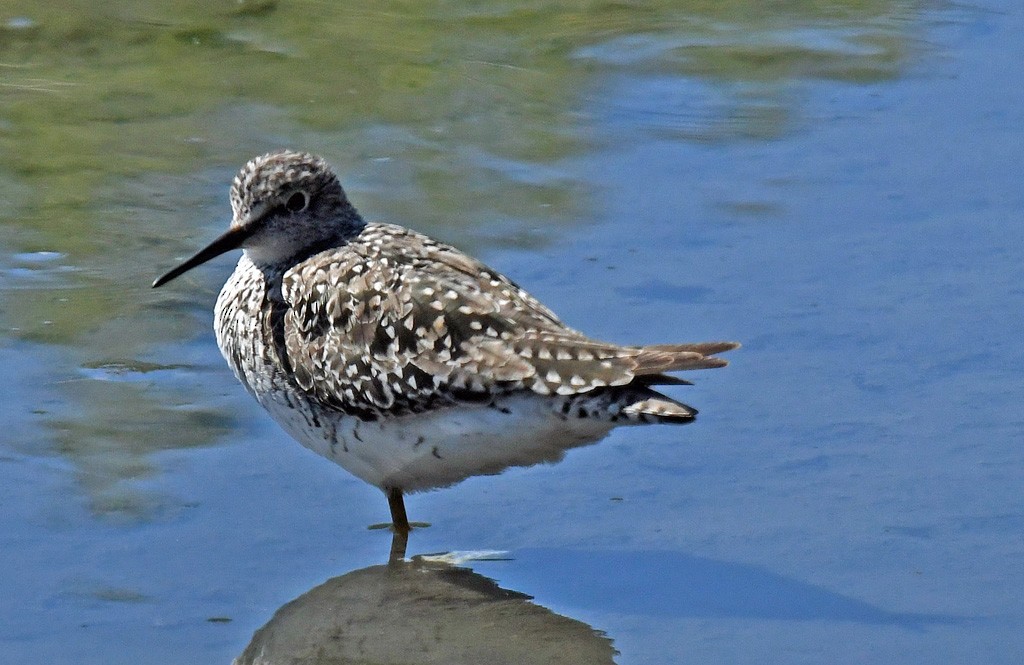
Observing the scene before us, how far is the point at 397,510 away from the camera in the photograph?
7.41 metres

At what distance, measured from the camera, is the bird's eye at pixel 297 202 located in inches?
308

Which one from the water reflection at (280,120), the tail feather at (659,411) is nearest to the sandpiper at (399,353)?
the tail feather at (659,411)

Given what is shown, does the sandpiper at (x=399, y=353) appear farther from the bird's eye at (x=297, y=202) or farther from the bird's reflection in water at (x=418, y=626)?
the bird's reflection in water at (x=418, y=626)

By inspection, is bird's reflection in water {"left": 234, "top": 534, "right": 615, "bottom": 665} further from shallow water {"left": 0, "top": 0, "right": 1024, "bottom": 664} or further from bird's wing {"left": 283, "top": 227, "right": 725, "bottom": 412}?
bird's wing {"left": 283, "top": 227, "right": 725, "bottom": 412}

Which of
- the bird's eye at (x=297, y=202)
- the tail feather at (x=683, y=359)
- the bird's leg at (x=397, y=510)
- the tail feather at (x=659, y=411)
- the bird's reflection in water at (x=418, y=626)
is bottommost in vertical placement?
the bird's reflection in water at (x=418, y=626)

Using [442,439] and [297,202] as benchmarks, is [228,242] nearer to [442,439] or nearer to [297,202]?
[297,202]

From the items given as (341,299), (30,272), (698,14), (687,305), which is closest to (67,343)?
(30,272)

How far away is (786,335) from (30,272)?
4.20m

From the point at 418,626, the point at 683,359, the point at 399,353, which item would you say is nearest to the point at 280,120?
the point at 399,353

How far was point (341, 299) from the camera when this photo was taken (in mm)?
7355

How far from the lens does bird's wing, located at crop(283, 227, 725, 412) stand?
669 centimetres

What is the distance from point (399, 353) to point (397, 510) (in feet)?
2.50

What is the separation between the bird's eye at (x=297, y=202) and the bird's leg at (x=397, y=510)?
1440mm

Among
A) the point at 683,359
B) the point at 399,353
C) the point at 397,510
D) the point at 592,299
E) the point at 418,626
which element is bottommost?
the point at 418,626
